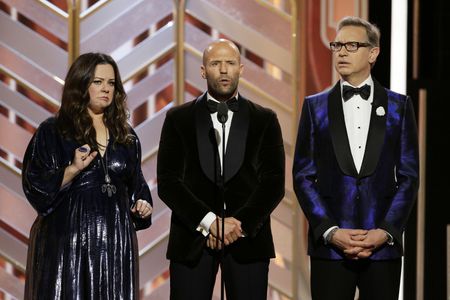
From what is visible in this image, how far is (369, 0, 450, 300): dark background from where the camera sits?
5.56m

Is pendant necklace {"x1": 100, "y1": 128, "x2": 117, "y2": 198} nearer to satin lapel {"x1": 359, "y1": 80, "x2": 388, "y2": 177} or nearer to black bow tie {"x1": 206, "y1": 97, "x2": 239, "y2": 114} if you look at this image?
black bow tie {"x1": 206, "y1": 97, "x2": 239, "y2": 114}

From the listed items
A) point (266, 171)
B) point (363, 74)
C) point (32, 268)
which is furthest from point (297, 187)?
point (32, 268)

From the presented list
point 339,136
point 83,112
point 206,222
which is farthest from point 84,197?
point 339,136

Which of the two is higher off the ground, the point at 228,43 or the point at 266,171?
the point at 228,43

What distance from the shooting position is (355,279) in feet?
12.5

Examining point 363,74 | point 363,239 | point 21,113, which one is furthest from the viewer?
point 21,113

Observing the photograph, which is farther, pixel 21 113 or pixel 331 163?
pixel 21 113

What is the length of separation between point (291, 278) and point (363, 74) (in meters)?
2.03

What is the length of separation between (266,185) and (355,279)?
0.58 metres

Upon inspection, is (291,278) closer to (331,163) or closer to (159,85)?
(159,85)

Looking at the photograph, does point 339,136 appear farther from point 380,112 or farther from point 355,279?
point 355,279

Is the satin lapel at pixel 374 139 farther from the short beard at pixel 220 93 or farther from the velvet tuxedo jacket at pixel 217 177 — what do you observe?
the short beard at pixel 220 93

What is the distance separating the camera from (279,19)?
18.6 ft

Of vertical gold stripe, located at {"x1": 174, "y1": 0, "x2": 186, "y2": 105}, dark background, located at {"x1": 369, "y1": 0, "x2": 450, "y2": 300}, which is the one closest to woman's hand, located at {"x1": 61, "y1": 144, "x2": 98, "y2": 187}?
vertical gold stripe, located at {"x1": 174, "y1": 0, "x2": 186, "y2": 105}
